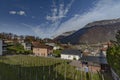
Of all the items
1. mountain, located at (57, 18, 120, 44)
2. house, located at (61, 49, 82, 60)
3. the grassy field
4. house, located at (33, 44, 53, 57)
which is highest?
mountain, located at (57, 18, 120, 44)

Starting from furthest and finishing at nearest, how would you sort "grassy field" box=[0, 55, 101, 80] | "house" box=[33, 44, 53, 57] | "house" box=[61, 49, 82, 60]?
1. "house" box=[33, 44, 53, 57]
2. "house" box=[61, 49, 82, 60]
3. "grassy field" box=[0, 55, 101, 80]

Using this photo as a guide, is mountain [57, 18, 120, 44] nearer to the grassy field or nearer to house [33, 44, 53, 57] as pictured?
house [33, 44, 53, 57]

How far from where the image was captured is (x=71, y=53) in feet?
149

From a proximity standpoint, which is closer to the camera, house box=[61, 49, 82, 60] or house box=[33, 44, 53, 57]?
house box=[61, 49, 82, 60]

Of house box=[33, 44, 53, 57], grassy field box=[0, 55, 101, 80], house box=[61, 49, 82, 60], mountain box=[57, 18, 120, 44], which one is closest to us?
grassy field box=[0, 55, 101, 80]

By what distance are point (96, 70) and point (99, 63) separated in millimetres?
1079

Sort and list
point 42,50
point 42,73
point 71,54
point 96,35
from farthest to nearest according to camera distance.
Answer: point 96,35 < point 42,50 < point 71,54 < point 42,73

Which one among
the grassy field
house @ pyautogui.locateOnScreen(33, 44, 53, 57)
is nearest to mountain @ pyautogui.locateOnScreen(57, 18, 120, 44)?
house @ pyautogui.locateOnScreen(33, 44, 53, 57)

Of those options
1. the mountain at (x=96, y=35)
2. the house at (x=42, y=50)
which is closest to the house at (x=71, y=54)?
the house at (x=42, y=50)

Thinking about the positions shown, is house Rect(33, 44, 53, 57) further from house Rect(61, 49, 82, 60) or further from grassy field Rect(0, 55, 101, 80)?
grassy field Rect(0, 55, 101, 80)

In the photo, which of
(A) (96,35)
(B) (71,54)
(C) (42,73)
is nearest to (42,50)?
(B) (71,54)

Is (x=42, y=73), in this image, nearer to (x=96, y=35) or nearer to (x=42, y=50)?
(x=42, y=50)

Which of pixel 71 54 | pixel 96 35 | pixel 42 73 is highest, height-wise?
pixel 96 35

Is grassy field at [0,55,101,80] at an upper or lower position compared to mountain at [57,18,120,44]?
lower
